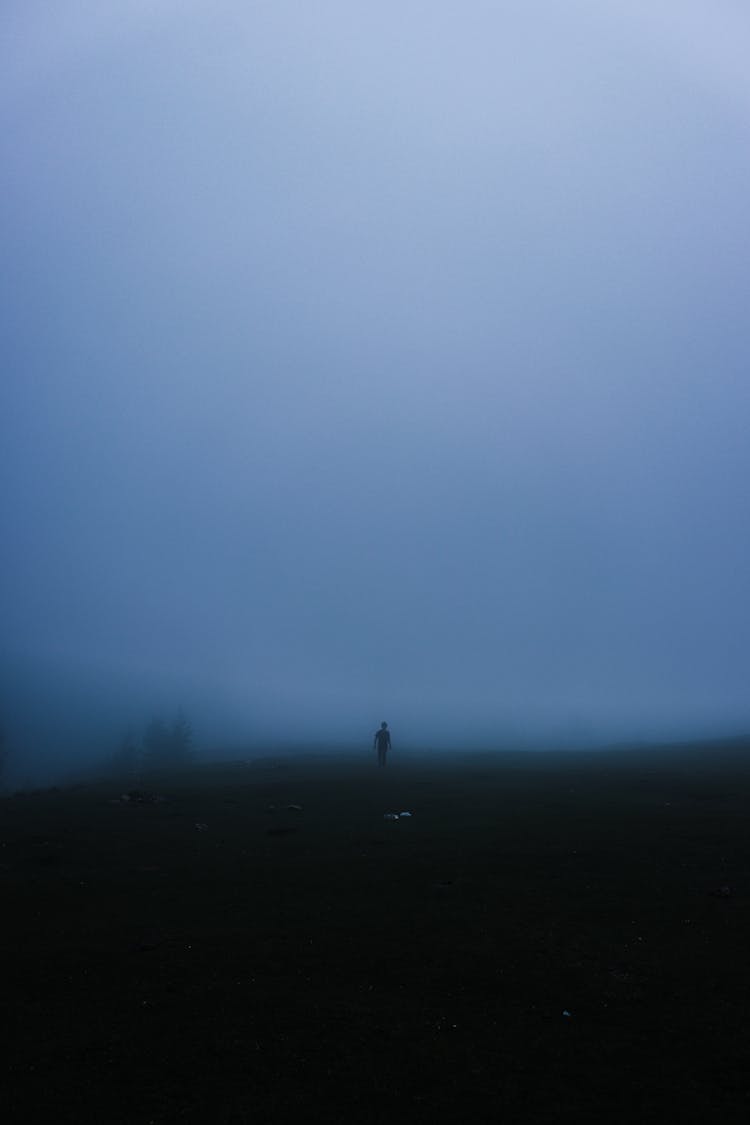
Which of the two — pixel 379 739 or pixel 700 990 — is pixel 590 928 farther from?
pixel 379 739

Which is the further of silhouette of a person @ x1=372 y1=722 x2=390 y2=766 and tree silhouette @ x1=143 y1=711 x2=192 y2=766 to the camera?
tree silhouette @ x1=143 y1=711 x2=192 y2=766

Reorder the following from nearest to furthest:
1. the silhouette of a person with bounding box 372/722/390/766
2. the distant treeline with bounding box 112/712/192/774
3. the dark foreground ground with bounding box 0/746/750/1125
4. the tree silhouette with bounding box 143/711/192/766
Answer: the dark foreground ground with bounding box 0/746/750/1125, the silhouette of a person with bounding box 372/722/390/766, the distant treeline with bounding box 112/712/192/774, the tree silhouette with bounding box 143/711/192/766

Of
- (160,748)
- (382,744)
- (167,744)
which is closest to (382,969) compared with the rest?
(382,744)

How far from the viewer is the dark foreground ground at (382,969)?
11250 mm

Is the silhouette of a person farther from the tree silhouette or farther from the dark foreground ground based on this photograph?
the tree silhouette

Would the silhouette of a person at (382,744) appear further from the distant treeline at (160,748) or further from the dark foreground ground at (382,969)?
the distant treeline at (160,748)

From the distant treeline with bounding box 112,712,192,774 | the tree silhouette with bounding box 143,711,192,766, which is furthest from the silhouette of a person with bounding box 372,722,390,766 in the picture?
the tree silhouette with bounding box 143,711,192,766

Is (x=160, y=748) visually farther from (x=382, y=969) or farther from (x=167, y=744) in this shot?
(x=382, y=969)

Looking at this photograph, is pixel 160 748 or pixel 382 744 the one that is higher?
pixel 382 744

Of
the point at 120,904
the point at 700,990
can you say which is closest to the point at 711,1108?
the point at 700,990

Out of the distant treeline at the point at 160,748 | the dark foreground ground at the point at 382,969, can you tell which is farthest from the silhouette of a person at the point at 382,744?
the distant treeline at the point at 160,748

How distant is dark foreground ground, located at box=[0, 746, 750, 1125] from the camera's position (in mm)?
11250

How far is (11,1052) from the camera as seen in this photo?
12.5 metres

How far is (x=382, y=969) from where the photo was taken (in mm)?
16109
